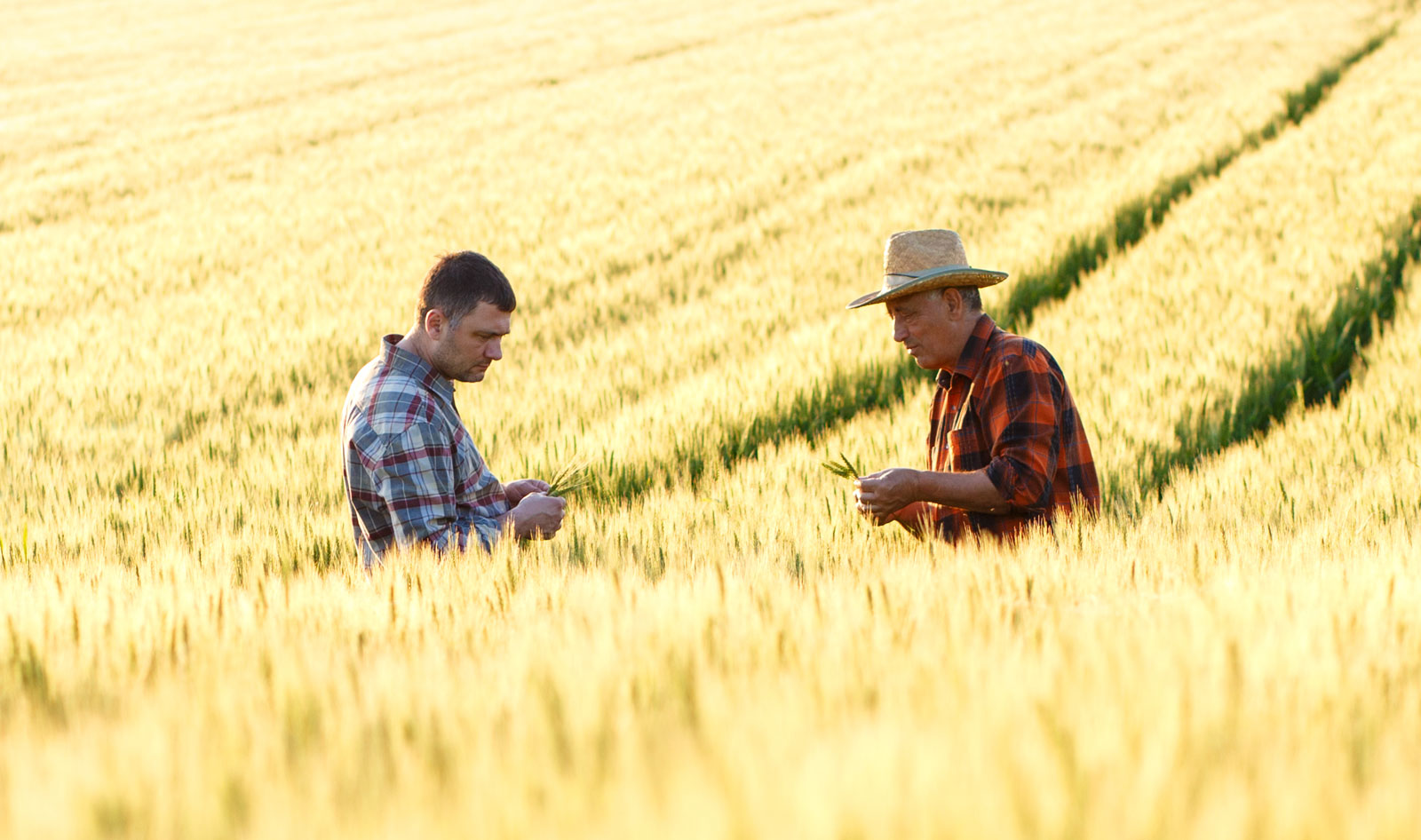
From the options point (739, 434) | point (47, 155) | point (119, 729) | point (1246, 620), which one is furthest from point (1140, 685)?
point (47, 155)

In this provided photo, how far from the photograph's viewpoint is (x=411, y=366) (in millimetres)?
3516

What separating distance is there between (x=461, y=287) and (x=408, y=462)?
21.7 inches

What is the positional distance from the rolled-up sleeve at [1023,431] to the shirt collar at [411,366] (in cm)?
171

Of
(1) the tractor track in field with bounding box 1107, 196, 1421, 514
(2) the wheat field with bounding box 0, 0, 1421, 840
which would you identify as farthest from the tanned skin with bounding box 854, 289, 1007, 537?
(1) the tractor track in field with bounding box 1107, 196, 1421, 514

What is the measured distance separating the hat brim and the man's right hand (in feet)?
3.57

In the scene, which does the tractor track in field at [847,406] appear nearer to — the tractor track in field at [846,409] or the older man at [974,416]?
the tractor track in field at [846,409]

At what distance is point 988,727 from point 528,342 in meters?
7.11

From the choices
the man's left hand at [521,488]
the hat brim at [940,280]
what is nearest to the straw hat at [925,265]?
the hat brim at [940,280]

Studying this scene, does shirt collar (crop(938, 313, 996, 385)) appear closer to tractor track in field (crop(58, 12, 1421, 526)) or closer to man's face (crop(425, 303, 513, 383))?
man's face (crop(425, 303, 513, 383))

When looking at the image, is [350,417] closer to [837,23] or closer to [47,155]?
[47,155]

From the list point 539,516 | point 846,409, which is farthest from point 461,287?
point 846,409

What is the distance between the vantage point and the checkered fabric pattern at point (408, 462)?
337 cm

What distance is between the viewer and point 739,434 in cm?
602

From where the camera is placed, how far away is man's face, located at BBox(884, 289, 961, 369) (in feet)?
12.1
